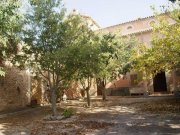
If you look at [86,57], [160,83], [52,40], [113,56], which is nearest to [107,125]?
[86,57]

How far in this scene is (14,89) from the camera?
22.7 meters

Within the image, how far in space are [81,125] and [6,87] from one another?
9.65m

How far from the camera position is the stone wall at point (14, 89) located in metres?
21.2

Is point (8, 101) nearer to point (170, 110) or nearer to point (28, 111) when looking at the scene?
point (28, 111)

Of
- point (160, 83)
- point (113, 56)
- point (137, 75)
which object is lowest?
point (160, 83)

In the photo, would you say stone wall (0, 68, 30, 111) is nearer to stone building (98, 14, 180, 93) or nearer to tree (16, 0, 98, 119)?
tree (16, 0, 98, 119)

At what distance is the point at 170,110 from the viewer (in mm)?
17703

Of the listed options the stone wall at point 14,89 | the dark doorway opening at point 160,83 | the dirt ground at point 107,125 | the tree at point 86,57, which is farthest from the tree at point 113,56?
the stone wall at point 14,89

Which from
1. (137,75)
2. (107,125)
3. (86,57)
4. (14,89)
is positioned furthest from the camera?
(137,75)

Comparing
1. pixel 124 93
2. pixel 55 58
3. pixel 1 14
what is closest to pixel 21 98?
pixel 55 58

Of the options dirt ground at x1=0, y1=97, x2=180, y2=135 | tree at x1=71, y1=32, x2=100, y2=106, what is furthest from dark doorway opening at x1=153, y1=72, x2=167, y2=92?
tree at x1=71, y1=32, x2=100, y2=106

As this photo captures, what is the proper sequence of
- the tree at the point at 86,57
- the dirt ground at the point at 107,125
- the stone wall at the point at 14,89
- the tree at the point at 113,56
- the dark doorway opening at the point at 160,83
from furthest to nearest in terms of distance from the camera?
the dark doorway opening at the point at 160,83 → the tree at the point at 113,56 → the stone wall at the point at 14,89 → the tree at the point at 86,57 → the dirt ground at the point at 107,125

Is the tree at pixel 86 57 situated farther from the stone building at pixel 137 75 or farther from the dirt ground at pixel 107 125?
the stone building at pixel 137 75

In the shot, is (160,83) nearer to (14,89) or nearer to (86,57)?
(14,89)
